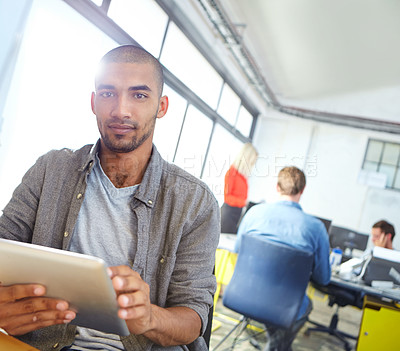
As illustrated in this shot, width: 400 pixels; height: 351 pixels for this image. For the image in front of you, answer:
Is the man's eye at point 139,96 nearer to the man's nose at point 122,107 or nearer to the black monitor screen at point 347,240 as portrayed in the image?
the man's nose at point 122,107

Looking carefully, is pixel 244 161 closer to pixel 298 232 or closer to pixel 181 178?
pixel 298 232

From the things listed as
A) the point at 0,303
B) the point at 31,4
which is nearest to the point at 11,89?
the point at 31,4

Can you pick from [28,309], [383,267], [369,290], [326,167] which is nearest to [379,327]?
[369,290]

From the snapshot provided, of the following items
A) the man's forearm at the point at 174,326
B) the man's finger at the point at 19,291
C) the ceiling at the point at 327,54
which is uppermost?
the ceiling at the point at 327,54

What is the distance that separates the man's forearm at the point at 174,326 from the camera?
87 centimetres

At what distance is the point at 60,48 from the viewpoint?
237cm

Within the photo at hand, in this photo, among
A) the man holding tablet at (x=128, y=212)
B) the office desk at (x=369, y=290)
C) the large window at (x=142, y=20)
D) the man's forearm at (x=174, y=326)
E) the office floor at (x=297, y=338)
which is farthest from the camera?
the office floor at (x=297, y=338)

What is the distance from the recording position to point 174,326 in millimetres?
918

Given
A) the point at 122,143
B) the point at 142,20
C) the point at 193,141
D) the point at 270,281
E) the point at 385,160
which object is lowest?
the point at 270,281

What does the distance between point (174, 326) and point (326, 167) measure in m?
6.80

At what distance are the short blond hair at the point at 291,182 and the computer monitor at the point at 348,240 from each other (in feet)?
5.90

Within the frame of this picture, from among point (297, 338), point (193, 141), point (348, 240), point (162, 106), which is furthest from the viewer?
point (193, 141)

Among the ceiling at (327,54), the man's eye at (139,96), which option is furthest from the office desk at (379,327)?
the ceiling at (327,54)

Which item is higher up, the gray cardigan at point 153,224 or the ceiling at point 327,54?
the ceiling at point 327,54
